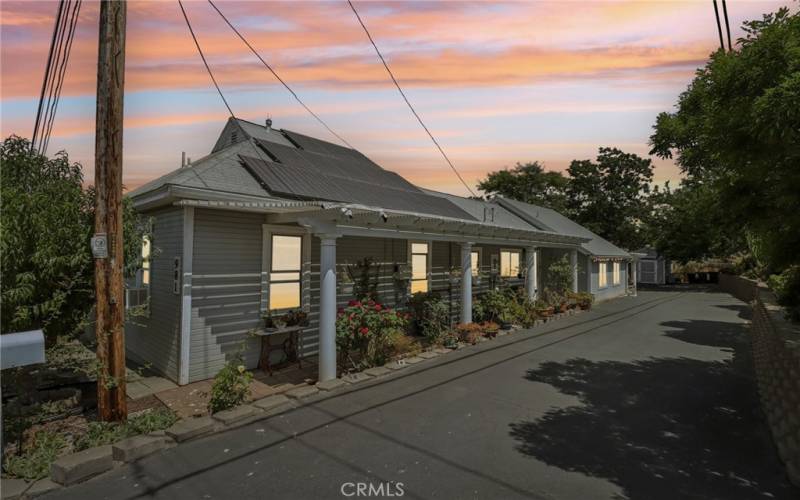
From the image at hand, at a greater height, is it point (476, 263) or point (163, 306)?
point (476, 263)

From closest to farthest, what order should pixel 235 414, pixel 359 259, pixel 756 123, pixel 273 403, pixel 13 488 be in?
pixel 756 123 < pixel 13 488 < pixel 235 414 < pixel 273 403 < pixel 359 259

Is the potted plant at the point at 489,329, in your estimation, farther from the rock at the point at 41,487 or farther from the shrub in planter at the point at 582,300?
the rock at the point at 41,487

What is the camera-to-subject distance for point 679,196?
4097 cm

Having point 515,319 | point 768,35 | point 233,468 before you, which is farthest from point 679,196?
point 233,468

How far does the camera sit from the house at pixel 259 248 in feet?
25.4

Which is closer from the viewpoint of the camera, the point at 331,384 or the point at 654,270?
the point at 331,384

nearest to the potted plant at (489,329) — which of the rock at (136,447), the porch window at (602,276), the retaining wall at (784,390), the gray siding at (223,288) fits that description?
the retaining wall at (784,390)

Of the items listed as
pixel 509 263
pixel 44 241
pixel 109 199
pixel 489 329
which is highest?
pixel 109 199

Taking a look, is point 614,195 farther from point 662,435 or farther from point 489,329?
point 662,435

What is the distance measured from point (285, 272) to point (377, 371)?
9.71 feet

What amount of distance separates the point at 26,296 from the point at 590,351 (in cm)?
1139

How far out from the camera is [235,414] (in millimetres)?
6070

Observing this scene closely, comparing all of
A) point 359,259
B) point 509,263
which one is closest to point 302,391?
point 359,259

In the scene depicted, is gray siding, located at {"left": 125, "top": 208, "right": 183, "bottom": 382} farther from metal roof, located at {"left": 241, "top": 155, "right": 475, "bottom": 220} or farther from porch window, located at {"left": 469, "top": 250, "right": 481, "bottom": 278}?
porch window, located at {"left": 469, "top": 250, "right": 481, "bottom": 278}
